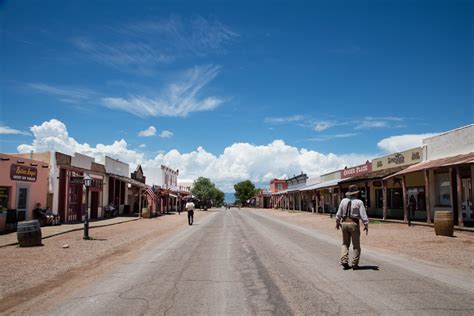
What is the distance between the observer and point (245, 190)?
141m

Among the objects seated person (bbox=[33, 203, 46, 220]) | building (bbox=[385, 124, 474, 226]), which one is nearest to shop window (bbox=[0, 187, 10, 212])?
seated person (bbox=[33, 203, 46, 220])

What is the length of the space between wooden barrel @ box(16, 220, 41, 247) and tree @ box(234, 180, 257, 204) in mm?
126702

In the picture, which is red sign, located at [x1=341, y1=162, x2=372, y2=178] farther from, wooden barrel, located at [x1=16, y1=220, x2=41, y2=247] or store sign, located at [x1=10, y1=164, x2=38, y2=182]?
wooden barrel, located at [x1=16, y1=220, x2=41, y2=247]

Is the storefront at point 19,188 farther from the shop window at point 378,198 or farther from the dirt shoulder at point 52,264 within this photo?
the shop window at point 378,198

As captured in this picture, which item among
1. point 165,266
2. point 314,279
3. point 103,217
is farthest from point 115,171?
point 314,279

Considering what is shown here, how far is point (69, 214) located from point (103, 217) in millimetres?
7305

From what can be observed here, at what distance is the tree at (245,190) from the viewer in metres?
141

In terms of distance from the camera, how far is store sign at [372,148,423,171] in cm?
2948

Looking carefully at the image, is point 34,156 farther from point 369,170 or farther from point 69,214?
point 369,170

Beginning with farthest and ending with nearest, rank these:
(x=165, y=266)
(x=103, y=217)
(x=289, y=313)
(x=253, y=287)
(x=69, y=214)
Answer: (x=103, y=217) < (x=69, y=214) < (x=165, y=266) < (x=253, y=287) < (x=289, y=313)

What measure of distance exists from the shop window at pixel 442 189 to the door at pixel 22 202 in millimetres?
23371

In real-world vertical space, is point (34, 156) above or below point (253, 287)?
above

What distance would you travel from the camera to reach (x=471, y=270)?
9.91 m

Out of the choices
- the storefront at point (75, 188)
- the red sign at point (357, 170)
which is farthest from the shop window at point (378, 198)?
the storefront at point (75, 188)
